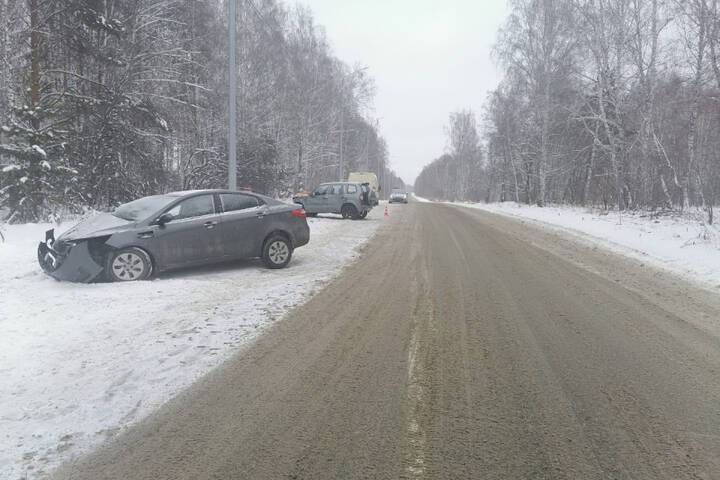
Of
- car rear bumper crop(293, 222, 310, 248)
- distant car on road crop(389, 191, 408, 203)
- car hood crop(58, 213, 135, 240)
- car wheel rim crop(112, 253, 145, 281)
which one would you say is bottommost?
car wheel rim crop(112, 253, 145, 281)

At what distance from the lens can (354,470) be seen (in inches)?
106

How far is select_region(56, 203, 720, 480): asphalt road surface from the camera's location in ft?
9.12

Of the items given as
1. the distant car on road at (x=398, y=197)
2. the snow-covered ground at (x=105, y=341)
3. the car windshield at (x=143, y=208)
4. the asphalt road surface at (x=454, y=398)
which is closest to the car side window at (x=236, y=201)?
the car windshield at (x=143, y=208)

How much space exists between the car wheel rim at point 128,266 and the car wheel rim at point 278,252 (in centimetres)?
243

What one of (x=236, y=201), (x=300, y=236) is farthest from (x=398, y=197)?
(x=236, y=201)

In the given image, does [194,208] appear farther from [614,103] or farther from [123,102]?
[614,103]

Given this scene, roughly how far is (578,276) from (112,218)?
8.55 metres

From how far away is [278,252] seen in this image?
941 centimetres

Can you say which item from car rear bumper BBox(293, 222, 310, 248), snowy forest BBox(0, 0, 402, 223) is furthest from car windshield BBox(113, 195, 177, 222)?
snowy forest BBox(0, 0, 402, 223)

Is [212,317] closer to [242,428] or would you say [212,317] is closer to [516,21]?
[242,428]

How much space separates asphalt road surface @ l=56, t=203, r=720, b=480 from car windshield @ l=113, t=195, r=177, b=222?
3737 millimetres

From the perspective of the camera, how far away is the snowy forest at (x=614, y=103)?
58.9ft

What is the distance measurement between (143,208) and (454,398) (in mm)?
6912

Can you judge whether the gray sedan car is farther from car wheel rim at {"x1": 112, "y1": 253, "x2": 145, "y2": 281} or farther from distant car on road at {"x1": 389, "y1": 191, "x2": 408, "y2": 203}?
distant car on road at {"x1": 389, "y1": 191, "x2": 408, "y2": 203}
